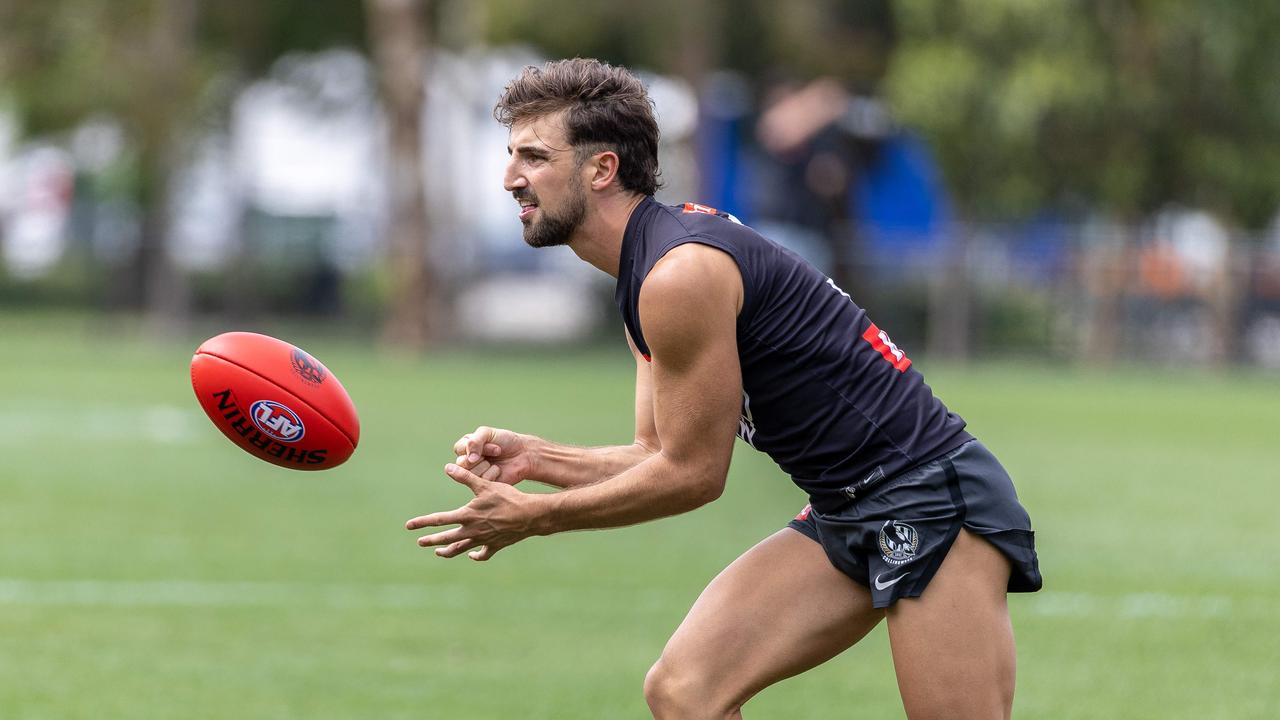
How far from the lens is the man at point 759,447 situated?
5023 mm

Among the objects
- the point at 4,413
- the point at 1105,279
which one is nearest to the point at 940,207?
the point at 1105,279

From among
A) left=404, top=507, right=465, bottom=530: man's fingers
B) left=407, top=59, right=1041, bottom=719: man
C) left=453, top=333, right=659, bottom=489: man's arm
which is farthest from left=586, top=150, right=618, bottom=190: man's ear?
left=404, top=507, right=465, bottom=530: man's fingers

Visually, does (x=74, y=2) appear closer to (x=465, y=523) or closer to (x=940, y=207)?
(x=940, y=207)

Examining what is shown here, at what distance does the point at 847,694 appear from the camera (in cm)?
841

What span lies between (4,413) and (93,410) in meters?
1.08

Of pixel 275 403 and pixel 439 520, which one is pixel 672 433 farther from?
pixel 275 403

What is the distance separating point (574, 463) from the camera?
18.5 feet

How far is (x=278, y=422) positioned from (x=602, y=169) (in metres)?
1.44

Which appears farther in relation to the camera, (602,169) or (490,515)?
(602,169)

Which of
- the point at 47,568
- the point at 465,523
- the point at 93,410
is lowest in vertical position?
the point at 93,410

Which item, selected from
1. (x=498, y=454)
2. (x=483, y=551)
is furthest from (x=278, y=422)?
(x=483, y=551)

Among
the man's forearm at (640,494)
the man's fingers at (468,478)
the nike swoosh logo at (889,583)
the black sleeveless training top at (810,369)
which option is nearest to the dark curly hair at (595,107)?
Result: the black sleeveless training top at (810,369)

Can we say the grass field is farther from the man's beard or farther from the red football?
the man's beard

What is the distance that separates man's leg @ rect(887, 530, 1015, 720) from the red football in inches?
76.0
